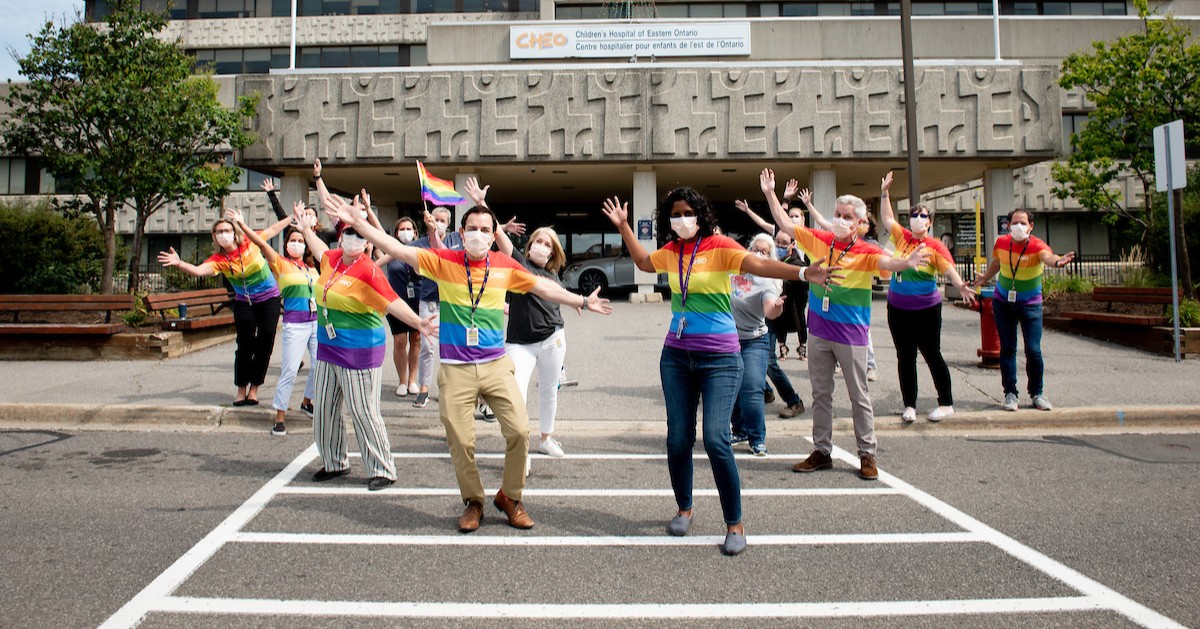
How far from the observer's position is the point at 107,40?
59.0 feet

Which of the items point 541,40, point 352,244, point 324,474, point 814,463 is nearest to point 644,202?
point 541,40

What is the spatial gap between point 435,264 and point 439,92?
18387 mm

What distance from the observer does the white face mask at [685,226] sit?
15.5 ft

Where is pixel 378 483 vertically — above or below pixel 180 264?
below

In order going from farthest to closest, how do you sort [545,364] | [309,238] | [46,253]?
[46,253], [545,364], [309,238]

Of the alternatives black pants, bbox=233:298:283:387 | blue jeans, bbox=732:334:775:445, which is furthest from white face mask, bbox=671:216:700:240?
black pants, bbox=233:298:283:387

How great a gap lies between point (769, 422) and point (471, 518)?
4.05 metres

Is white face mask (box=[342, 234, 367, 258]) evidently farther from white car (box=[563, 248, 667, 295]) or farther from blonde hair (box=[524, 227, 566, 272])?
white car (box=[563, 248, 667, 295])

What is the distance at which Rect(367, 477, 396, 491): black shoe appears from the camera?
563 centimetres

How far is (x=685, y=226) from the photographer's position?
4711 millimetres

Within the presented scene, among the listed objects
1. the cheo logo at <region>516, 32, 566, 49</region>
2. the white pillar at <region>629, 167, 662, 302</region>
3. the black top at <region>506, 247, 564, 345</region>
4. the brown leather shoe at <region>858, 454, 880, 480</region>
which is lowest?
the brown leather shoe at <region>858, 454, 880, 480</region>

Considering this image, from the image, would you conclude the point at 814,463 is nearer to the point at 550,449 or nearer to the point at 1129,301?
the point at 550,449

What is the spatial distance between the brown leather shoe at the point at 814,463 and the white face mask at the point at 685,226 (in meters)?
2.39

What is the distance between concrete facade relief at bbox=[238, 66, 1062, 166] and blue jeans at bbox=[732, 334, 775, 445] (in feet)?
52.3
